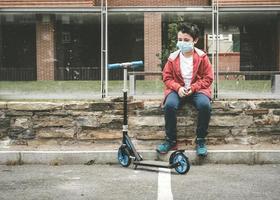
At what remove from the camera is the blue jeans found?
7129 millimetres

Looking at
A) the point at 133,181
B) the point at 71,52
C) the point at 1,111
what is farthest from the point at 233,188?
the point at 71,52

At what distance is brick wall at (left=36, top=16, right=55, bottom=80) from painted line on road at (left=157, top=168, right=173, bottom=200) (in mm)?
3371

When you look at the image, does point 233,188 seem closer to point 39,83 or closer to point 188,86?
point 188,86

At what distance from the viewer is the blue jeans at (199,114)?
7129 mm

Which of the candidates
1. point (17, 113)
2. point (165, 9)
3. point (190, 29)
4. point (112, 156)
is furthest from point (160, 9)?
point (112, 156)

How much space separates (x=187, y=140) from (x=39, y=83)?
276 cm

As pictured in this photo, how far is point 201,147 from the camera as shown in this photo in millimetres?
7172

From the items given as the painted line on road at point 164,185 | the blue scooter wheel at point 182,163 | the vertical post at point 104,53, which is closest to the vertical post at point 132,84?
the vertical post at point 104,53

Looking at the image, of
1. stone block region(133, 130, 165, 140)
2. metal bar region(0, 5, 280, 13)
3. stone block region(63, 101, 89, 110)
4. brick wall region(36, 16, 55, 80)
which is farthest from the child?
brick wall region(36, 16, 55, 80)

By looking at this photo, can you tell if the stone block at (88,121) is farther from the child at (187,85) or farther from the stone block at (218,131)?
the stone block at (218,131)

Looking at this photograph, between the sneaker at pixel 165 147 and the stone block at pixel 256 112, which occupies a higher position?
the stone block at pixel 256 112

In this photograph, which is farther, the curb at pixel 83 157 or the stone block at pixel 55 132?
the stone block at pixel 55 132

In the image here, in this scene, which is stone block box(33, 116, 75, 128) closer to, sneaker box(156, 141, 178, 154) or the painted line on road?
sneaker box(156, 141, 178, 154)

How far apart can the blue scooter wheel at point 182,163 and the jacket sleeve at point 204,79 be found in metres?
1.07
